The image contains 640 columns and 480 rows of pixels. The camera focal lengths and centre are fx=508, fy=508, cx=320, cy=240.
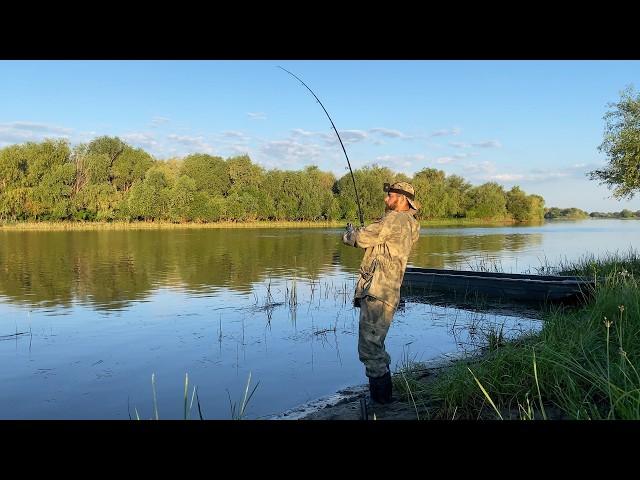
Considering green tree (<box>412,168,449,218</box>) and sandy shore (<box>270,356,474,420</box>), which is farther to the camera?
green tree (<box>412,168,449,218</box>)

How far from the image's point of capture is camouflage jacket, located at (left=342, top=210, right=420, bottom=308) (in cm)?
518

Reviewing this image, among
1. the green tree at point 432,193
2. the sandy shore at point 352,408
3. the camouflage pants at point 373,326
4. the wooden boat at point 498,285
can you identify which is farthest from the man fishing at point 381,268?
the green tree at point 432,193

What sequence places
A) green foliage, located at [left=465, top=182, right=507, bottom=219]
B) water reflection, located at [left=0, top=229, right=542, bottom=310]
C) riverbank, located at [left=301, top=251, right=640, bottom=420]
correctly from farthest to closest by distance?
green foliage, located at [left=465, top=182, right=507, bottom=219] < water reflection, located at [left=0, top=229, right=542, bottom=310] < riverbank, located at [left=301, top=251, right=640, bottom=420]

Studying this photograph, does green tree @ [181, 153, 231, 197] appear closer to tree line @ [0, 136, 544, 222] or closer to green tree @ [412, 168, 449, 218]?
tree line @ [0, 136, 544, 222]

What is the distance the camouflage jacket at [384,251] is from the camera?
17.0ft

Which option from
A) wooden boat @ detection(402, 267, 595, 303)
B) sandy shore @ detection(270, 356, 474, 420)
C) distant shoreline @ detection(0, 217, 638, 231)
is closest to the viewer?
sandy shore @ detection(270, 356, 474, 420)

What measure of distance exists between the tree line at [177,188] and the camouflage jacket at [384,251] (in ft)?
208

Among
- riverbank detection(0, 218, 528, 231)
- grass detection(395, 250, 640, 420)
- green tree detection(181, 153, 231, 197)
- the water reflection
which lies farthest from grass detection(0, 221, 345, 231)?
grass detection(395, 250, 640, 420)

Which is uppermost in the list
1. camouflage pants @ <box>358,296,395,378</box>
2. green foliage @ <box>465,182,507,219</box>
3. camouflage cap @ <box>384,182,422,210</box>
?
green foliage @ <box>465,182,507,219</box>

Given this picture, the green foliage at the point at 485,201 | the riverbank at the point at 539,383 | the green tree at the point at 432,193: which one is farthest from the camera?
the green foliage at the point at 485,201

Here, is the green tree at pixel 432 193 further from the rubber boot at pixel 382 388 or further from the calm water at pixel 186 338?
the rubber boot at pixel 382 388

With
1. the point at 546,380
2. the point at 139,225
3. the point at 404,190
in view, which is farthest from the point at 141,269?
the point at 139,225

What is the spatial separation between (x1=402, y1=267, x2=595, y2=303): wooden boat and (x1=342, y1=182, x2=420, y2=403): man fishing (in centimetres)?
734

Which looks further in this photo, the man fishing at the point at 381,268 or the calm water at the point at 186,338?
the calm water at the point at 186,338
